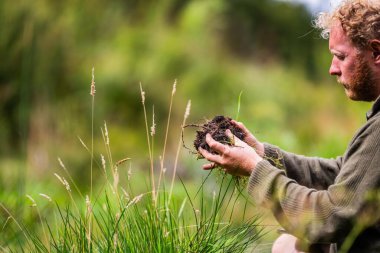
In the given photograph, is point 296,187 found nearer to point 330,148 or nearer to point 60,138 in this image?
point 330,148

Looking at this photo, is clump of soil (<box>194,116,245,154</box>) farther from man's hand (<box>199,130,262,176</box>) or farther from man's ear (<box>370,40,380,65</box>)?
man's ear (<box>370,40,380,65</box>)

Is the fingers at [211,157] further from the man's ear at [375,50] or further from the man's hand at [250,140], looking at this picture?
the man's ear at [375,50]

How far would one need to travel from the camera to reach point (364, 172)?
2396mm

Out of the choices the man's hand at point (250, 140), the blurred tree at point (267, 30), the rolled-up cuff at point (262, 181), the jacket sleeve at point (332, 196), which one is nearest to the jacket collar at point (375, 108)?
the jacket sleeve at point (332, 196)

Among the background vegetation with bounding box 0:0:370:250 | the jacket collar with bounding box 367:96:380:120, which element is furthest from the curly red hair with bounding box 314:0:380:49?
A: the background vegetation with bounding box 0:0:370:250

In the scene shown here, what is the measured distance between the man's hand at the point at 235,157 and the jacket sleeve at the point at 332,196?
4 cm

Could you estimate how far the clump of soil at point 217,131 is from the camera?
272cm

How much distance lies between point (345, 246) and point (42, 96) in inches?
251

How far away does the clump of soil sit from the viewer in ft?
8.94

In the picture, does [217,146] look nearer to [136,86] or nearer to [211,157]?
[211,157]

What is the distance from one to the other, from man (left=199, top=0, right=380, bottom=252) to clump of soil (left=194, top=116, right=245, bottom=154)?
1.3 inches

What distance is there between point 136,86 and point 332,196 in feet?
25.9

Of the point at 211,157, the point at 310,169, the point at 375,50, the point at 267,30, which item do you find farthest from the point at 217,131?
the point at 267,30

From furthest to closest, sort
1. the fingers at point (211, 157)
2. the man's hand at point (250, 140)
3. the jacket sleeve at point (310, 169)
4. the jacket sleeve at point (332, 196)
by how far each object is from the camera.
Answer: the jacket sleeve at point (310, 169)
the man's hand at point (250, 140)
the fingers at point (211, 157)
the jacket sleeve at point (332, 196)
